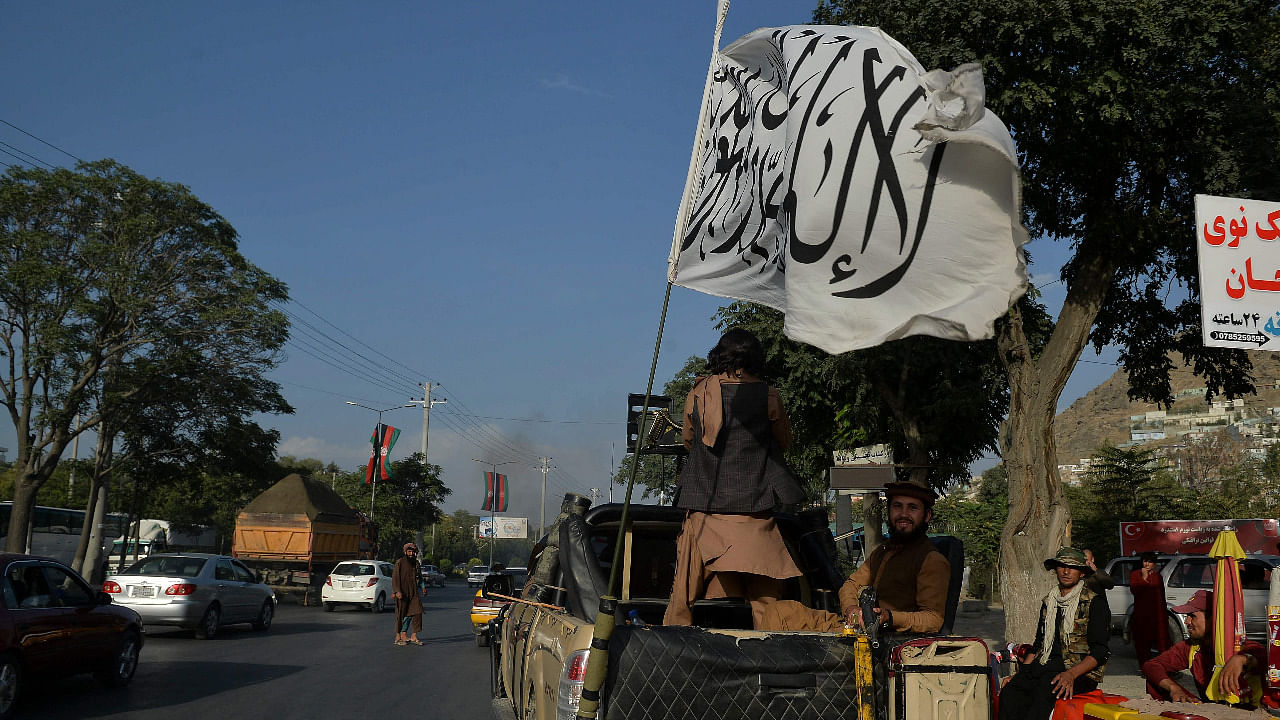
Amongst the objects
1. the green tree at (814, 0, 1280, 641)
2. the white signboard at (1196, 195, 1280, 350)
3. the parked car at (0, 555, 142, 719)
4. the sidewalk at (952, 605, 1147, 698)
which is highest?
the green tree at (814, 0, 1280, 641)

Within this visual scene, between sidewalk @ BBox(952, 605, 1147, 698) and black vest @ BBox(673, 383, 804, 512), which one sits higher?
black vest @ BBox(673, 383, 804, 512)

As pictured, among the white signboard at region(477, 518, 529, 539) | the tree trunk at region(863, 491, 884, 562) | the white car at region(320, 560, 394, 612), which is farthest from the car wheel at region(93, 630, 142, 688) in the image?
the white signboard at region(477, 518, 529, 539)

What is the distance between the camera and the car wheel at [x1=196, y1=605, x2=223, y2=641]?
16502mm

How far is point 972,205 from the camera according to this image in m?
3.51

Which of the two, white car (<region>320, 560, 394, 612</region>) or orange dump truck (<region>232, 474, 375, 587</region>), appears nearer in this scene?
white car (<region>320, 560, 394, 612</region>)

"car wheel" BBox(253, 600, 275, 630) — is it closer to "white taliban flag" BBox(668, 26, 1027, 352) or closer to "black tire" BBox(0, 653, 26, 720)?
"black tire" BBox(0, 653, 26, 720)

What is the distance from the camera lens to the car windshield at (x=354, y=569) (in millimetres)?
26594

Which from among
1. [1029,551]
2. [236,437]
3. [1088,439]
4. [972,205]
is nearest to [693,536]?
[972,205]

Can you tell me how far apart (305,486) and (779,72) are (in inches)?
1184

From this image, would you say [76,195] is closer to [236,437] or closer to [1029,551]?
[236,437]

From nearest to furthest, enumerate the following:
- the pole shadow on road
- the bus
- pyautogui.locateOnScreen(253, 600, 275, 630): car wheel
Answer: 1. the pole shadow on road
2. pyautogui.locateOnScreen(253, 600, 275, 630): car wheel
3. the bus

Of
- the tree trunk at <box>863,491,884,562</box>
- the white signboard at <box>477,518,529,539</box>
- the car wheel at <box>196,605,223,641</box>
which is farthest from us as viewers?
the white signboard at <box>477,518,529,539</box>

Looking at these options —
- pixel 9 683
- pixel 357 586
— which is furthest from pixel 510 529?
pixel 9 683

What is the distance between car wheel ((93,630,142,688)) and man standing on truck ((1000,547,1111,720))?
344 inches
